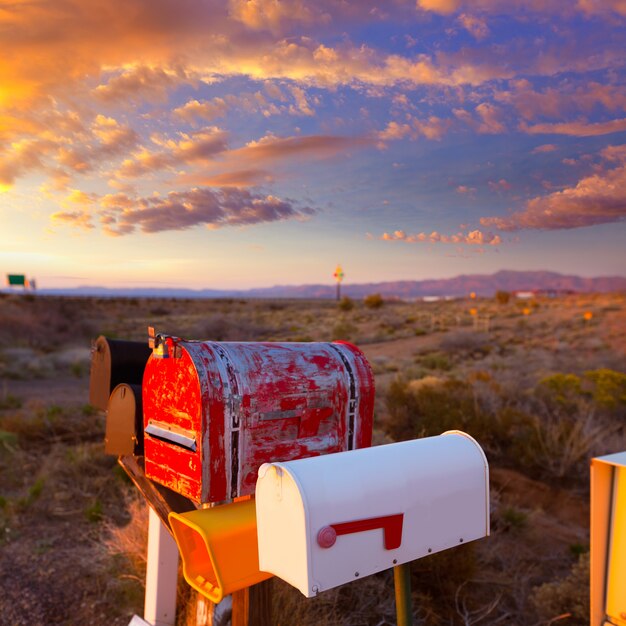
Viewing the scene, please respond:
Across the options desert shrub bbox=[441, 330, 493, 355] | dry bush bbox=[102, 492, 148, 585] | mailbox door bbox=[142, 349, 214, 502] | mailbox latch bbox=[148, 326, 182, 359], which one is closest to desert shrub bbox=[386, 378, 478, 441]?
dry bush bbox=[102, 492, 148, 585]

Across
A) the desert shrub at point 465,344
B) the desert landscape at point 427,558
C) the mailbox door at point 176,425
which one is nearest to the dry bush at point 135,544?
the desert landscape at point 427,558

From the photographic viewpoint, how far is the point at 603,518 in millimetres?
2006

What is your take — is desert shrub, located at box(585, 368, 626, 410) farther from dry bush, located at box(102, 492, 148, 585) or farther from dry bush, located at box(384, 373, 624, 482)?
dry bush, located at box(102, 492, 148, 585)

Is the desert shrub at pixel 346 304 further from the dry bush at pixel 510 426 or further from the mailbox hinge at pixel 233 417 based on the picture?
the mailbox hinge at pixel 233 417

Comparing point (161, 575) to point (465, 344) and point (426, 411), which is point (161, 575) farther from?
point (465, 344)

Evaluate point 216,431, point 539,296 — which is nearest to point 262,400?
point 216,431

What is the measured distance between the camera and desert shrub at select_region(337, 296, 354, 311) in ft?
150

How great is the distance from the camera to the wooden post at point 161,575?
3086 mm

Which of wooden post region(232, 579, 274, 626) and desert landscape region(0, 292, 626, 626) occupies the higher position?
wooden post region(232, 579, 274, 626)

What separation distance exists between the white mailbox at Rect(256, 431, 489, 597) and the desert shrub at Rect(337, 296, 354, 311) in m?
43.7

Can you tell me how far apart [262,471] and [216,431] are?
0.48 m

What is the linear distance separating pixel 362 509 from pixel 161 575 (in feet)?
6.55

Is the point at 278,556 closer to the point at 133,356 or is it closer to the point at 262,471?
the point at 262,471

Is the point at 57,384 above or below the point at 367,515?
below
